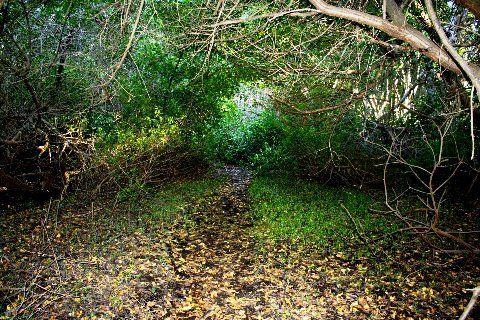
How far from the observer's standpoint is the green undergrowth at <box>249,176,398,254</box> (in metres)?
7.45

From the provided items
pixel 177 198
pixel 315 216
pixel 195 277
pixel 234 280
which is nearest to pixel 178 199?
pixel 177 198

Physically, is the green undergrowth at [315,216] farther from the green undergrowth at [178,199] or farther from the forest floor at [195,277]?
the green undergrowth at [178,199]

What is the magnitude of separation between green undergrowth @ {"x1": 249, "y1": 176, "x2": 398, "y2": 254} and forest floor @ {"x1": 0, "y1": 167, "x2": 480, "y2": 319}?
1.96 feet

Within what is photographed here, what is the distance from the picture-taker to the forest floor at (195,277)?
4.63 metres

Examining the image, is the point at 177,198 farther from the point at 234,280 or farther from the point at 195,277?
the point at 234,280

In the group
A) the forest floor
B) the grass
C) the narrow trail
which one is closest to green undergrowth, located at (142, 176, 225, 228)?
the grass

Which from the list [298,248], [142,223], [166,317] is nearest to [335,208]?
[298,248]

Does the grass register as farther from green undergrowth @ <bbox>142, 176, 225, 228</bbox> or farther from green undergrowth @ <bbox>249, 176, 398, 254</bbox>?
green undergrowth @ <bbox>249, 176, 398, 254</bbox>

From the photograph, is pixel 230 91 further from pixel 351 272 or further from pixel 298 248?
pixel 351 272

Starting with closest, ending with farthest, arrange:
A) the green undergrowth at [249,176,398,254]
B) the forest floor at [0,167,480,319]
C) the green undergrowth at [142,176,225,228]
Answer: the forest floor at [0,167,480,319] → the green undergrowth at [249,176,398,254] → the green undergrowth at [142,176,225,228]

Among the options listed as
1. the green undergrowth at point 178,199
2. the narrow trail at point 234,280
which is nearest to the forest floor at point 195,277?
the narrow trail at point 234,280

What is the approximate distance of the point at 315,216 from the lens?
8.97 meters

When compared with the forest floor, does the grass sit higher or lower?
lower

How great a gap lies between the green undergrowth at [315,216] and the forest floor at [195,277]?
596 mm
